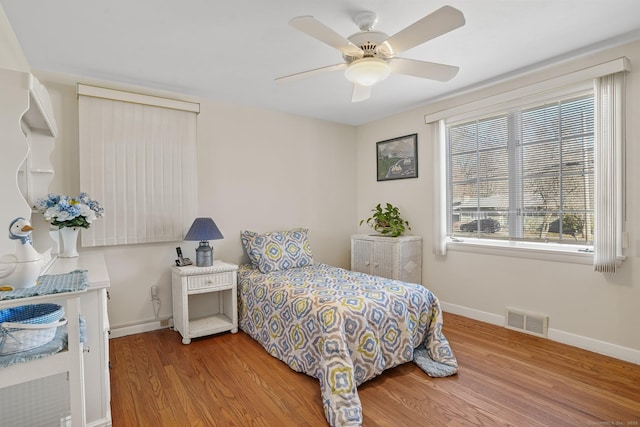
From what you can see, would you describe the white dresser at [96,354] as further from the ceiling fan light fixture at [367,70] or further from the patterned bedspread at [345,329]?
the ceiling fan light fixture at [367,70]

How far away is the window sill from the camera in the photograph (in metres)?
2.67

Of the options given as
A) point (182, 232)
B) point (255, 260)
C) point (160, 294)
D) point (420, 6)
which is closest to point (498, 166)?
point (420, 6)

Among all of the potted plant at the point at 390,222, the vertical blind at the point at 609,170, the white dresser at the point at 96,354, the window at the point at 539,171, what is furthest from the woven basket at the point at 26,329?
the vertical blind at the point at 609,170

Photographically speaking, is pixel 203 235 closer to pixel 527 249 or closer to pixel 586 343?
pixel 527 249

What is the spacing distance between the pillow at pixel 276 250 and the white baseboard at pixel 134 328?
1.11m

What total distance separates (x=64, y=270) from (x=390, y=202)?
3401 millimetres

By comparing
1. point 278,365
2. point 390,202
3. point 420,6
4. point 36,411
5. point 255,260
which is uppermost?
point 420,6

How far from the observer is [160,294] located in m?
3.21

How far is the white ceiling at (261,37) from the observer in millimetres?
1912

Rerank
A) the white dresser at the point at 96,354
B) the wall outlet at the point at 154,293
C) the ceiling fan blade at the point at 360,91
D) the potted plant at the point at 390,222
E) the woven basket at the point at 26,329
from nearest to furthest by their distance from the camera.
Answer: the woven basket at the point at 26,329
the white dresser at the point at 96,354
the ceiling fan blade at the point at 360,91
the wall outlet at the point at 154,293
the potted plant at the point at 390,222

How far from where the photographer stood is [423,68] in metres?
2.09

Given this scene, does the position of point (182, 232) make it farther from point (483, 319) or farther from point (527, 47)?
point (527, 47)

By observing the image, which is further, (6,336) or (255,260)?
(255,260)

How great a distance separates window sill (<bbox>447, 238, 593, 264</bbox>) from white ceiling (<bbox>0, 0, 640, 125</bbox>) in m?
1.60
